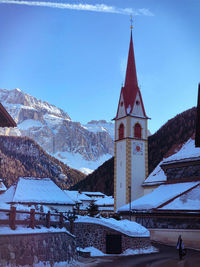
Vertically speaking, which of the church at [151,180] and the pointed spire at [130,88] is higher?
the pointed spire at [130,88]

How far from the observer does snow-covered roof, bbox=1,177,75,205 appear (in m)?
47.4

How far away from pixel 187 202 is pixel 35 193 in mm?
21732

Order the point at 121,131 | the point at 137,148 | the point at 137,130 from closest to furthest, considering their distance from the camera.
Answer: the point at 137,148
the point at 137,130
the point at 121,131

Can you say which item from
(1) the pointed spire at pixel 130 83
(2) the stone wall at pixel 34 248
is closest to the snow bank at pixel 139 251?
(2) the stone wall at pixel 34 248

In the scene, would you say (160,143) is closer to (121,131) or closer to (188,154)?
(121,131)

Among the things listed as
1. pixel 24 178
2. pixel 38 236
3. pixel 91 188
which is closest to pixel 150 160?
pixel 91 188

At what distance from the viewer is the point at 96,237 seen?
2772 centimetres

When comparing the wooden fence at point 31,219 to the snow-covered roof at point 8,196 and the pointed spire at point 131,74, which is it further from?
the pointed spire at point 131,74

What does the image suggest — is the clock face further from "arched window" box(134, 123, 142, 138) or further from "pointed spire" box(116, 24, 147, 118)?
"pointed spire" box(116, 24, 147, 118)

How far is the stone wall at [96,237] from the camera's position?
27.7 m

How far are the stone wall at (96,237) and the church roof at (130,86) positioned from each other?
1224 inches

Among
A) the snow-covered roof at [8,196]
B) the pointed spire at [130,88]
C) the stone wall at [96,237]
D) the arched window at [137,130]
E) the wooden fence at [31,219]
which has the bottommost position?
the stone wall at [96,237]

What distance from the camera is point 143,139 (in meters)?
57.4

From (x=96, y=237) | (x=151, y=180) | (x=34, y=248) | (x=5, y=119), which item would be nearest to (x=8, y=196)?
(x=151, y=180)
